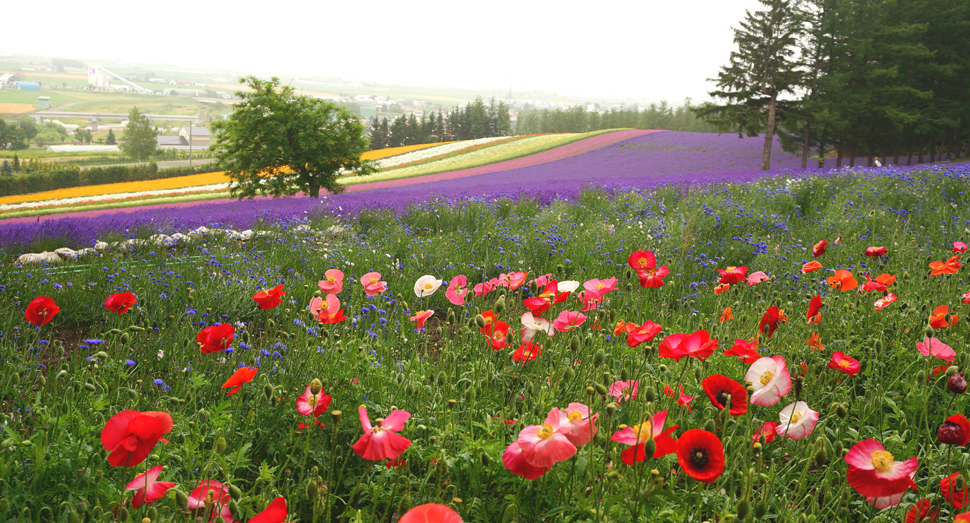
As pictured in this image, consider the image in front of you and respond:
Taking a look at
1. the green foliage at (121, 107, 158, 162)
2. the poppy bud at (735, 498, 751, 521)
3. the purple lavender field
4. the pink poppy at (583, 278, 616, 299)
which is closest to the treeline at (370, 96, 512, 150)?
the green foliage at (121, 107, 158, 162)

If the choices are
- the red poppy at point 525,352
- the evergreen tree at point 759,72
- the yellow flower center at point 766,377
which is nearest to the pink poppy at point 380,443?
the red poppy at point 525,352

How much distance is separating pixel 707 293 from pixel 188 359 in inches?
141

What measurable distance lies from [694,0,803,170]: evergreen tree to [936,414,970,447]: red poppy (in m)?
23.9

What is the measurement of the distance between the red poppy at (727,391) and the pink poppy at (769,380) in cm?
3

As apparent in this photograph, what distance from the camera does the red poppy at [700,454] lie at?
105 cm

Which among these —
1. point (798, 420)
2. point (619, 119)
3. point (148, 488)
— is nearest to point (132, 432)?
point (148, 488)

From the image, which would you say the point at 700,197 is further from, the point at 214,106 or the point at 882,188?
the point at 214,106

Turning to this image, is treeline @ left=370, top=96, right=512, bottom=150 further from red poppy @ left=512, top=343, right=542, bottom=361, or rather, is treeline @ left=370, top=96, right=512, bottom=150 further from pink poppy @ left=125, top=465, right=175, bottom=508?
pink poppy @ left=125, top=465, right=175, bottom=508

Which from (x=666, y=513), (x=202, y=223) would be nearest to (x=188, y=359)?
(x=666, y=513)

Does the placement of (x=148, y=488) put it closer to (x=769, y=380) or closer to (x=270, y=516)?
(x=270, y=516)

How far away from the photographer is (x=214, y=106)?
452ft

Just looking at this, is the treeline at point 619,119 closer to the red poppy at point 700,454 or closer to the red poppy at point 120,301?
the red poppy at point 120,301

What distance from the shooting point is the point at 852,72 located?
23688mm

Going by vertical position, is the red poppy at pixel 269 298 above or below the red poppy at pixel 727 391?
above
